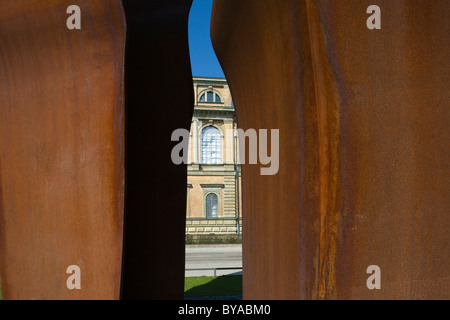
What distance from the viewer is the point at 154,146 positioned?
418 cm

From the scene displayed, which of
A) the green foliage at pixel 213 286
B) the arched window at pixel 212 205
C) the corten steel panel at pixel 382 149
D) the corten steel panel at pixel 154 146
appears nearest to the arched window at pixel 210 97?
the arched window at pixel 212 205

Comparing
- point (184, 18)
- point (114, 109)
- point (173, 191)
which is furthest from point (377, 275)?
point (184, 18)

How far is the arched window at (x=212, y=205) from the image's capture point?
29172 mm

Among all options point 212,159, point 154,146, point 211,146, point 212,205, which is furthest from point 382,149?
point 211,146

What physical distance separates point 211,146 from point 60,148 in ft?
89.4

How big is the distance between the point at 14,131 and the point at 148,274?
2.14 metres

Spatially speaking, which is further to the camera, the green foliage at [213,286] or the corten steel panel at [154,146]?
the green foliage at [213,286]

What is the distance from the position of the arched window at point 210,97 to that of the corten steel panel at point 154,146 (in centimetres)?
2597

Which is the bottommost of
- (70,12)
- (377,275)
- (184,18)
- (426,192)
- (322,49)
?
(377,275)

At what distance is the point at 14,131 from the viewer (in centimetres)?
308

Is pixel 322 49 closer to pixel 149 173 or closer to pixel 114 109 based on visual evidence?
pixel 114 109

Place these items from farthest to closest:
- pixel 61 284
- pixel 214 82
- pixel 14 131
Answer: pixel 214 82
pixel 14 131
pixel 61 284

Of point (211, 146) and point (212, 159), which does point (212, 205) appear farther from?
point (211, 146)

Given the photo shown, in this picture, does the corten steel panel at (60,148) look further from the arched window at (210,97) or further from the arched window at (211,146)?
the arched window at (210,97)
